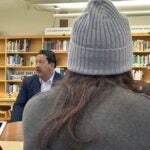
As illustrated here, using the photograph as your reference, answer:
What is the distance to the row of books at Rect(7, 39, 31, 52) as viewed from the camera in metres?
8.32

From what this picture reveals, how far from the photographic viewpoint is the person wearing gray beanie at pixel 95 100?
917mm

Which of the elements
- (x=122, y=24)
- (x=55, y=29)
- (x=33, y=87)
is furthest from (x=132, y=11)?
(x=122, y=24)

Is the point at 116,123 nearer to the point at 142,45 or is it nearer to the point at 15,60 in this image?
the point at 142,45

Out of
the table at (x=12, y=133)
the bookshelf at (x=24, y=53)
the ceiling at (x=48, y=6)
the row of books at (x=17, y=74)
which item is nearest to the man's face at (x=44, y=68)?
the table at (x=12, y=133)

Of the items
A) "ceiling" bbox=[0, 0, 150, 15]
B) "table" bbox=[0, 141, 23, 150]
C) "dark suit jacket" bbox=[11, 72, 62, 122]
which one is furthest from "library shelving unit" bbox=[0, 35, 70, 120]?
"table" bbox=[0, 141, 23, 150]

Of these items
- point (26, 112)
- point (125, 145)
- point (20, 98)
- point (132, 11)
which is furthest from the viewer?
point (132, 11)

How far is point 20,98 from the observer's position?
387 cm

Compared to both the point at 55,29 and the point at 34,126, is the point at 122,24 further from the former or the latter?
the point at 55,29

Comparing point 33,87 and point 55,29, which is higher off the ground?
point 55,29

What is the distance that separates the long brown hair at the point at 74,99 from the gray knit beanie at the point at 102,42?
22 millimetres

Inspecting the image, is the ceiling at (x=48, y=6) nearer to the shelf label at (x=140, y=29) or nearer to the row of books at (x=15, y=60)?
the shelf label at (x=140, y=29)

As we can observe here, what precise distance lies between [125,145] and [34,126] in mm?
259

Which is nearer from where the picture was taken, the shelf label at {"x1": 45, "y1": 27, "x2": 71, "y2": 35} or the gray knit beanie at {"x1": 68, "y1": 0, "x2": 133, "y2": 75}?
the gray knit beanie at {"x1": 68, "y1": 0, "x2": 133, "y2": 75}

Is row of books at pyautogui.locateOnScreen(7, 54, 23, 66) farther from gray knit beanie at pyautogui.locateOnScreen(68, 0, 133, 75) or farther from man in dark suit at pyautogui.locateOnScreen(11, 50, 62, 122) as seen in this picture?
gray knit beanie at pyautogui.locateOnScreen(68, 0, 133, 75)
